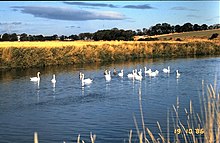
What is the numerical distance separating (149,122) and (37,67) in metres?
23.0

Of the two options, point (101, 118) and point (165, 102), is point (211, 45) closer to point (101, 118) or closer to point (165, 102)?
point (165, 102)

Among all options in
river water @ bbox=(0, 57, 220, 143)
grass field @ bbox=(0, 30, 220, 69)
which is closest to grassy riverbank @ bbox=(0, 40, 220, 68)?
grass field @ bbox=(0, 30, 220, 69)

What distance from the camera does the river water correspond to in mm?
11703

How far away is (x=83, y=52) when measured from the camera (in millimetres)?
39750

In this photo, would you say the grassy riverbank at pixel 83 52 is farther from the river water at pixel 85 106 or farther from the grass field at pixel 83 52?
the river water at pixel 85 106

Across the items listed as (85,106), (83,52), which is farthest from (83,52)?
(85,106)

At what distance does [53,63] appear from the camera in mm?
36281

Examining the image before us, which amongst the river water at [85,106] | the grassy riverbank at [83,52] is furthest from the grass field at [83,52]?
the river water at [85,106]

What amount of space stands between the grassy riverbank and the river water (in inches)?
335

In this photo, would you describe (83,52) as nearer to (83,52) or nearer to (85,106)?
(83,52)

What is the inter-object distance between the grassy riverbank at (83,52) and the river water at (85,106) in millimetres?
8517

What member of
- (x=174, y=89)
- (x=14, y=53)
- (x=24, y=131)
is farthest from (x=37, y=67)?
(x=24, y=131)

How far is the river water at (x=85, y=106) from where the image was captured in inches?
461

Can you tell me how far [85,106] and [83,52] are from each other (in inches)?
951
